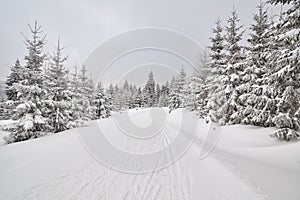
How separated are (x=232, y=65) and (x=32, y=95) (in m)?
16.0

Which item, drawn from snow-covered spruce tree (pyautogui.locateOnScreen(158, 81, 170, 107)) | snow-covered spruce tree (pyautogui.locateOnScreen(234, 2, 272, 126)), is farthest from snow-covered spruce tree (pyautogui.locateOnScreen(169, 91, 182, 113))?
snow-covered spruce tree (pyautogui.locateOnScreen(234, 2, 272, 126))

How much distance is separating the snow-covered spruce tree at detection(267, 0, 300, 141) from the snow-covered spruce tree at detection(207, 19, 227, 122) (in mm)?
7333

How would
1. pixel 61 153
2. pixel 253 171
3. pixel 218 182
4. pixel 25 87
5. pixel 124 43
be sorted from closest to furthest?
pixel 218 182, pixel 253 171, pixel 61 153, pixel 25 87, pixel 124 43

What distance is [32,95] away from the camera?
39.9 feet

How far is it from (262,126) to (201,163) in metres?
7.90

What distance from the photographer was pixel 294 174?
5.22 metres

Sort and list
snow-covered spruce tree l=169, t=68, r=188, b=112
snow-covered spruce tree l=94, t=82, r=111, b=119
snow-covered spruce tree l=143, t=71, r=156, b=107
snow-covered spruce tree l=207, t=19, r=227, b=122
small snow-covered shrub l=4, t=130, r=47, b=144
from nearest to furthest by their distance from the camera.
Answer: small snow-covered shrub l=4, t=130, r=47, b=144
snow-covered spruce tree l=207, t=19, r=227, b=122
snow-covered spruce tree l=94, t=82, r=111, b=119
snow-covered spruce tree l=169, t=68, r=188, b=112
snow-covered spruce tree l=143, t=71, r=156, b=107

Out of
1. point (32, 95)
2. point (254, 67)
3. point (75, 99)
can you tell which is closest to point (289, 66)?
point (254, 67)

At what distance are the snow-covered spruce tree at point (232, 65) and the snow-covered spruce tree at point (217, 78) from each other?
2.00 feet

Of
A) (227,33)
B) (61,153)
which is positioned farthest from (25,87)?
(227,33)

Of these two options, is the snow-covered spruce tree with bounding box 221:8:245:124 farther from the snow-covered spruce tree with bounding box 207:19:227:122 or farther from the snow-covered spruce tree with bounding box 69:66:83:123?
the snow-covered spruce tree with bounding box 69:66:83:123

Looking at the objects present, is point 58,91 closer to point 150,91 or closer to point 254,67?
point 254,67

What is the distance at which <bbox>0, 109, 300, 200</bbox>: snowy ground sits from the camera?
425 centimetres

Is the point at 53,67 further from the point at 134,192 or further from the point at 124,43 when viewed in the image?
the point at 134,192
